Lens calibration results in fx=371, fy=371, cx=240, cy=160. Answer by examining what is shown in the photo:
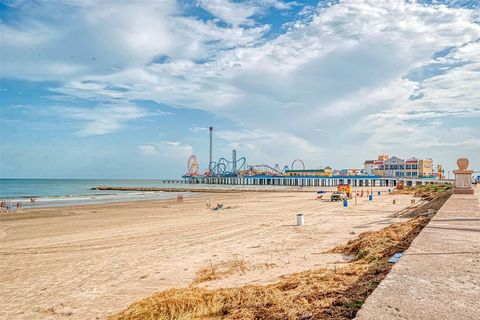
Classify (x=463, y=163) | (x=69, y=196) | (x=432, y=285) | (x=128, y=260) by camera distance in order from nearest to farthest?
(x=432, y=285)
(x=128, y=260)
(x=463, y=163)
(x=69, y=196)

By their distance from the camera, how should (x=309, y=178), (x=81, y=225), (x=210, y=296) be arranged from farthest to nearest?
1. (x=309, y=178)
2. (x=81, y=225)
3. (x=210, y=296)

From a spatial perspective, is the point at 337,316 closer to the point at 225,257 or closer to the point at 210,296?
the point at 210,296

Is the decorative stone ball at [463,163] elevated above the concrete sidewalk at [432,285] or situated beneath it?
elevated above

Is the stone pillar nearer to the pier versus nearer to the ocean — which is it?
the ocean

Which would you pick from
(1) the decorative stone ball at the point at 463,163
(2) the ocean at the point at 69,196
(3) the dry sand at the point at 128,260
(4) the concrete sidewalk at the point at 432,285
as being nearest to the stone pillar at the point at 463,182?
(1) the decorative stone ball at the point at 463,163

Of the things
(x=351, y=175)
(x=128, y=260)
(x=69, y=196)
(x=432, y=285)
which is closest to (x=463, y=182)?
(x=128, y=260)

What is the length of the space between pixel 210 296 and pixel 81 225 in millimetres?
16424

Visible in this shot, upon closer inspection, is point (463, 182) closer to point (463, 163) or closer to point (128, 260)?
point (463, 163)

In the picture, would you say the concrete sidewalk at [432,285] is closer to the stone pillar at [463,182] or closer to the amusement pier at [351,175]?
the stone pillar at [463,182]

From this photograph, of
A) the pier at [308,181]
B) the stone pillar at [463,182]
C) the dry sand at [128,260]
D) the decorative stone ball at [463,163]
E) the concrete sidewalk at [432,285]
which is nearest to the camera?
the concrete sidewalk at [432,285]

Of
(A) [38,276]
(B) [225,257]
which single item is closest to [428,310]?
(B) [225,257]

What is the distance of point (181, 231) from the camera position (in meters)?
15.5

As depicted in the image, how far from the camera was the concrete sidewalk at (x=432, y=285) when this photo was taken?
299 cm

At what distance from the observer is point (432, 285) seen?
368 cm
